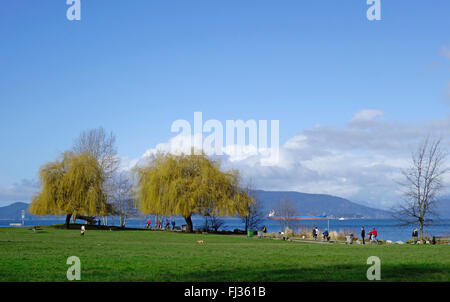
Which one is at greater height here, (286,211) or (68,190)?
(68,190)

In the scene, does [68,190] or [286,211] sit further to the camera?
[286,211]

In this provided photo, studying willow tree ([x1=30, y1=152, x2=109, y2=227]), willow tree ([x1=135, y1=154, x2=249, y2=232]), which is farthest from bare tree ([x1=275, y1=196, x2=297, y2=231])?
willow tree ([x1=30, y1=152, x2=109, y2=227])

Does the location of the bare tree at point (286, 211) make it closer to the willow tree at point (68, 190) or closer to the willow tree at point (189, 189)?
the willow tree at point (189, 189)

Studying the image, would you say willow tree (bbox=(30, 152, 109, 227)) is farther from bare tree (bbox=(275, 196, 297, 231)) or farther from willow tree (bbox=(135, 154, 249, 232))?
bare tree (bbox=(275, 196, 297, 231))

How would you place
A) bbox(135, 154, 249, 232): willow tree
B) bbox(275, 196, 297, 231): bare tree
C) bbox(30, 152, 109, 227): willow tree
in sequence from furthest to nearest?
bbox(275, 196, 297, 231): bare tree < bbox(30, 152, 109, 227): willow tree < bbox(135, 154, 249, 232): willow tree

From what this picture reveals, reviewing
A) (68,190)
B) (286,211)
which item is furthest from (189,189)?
(286,211)

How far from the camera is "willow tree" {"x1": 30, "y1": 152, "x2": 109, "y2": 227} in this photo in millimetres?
64875

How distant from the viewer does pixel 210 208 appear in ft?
206

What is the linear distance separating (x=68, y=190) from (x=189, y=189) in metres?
15.8

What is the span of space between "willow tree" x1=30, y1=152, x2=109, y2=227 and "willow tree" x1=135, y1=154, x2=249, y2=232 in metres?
6.40

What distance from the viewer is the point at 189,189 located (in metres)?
61.7

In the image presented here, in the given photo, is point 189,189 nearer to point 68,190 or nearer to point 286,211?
point 68,190
